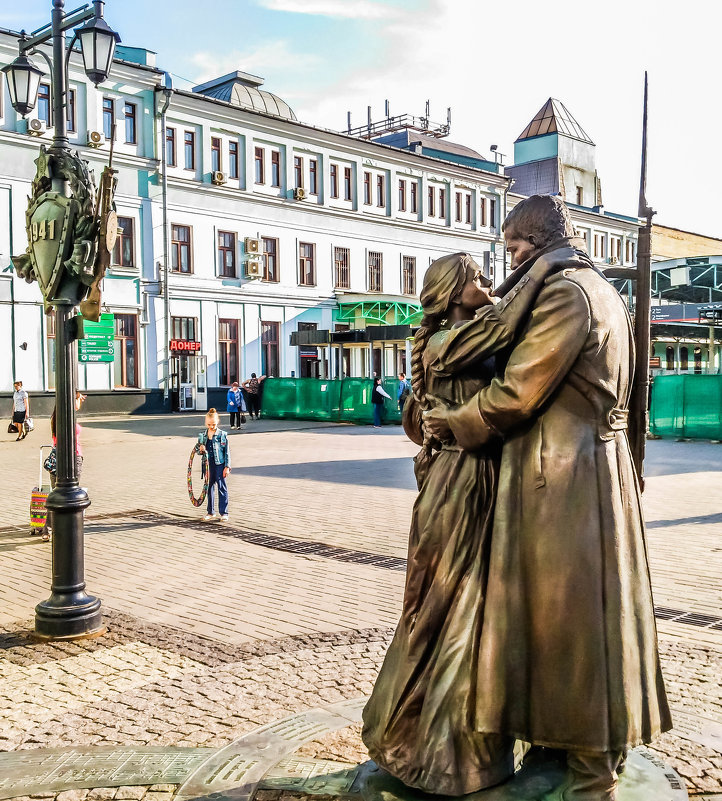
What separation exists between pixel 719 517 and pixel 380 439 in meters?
13.0

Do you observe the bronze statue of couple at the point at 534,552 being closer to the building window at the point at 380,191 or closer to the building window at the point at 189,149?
the building window at the point at 189,149

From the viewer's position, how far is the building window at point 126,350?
33656 millimetres

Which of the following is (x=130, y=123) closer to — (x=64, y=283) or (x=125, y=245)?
(x=125, y=245)

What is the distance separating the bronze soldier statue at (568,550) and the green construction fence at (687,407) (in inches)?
808

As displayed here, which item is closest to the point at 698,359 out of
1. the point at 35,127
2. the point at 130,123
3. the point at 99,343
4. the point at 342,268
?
the point at 342,268

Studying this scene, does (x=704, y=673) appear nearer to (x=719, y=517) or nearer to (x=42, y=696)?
(x=42, y=696)

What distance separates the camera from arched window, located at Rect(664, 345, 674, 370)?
54319mm

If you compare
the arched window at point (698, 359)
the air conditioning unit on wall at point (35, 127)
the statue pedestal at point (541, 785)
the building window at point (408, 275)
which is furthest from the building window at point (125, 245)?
the arched window at point (698, 359)

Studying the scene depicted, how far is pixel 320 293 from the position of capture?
41.6 m

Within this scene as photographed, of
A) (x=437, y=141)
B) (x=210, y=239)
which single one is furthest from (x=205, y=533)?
(x=437, y=141)

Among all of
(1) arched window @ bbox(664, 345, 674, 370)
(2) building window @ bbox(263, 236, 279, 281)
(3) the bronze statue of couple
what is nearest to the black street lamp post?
(3) the bronze statue of couple

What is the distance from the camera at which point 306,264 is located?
41.2 meters

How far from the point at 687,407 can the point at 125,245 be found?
22325 millimetres

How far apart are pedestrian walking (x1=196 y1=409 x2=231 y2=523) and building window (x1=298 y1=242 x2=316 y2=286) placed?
3058cm
